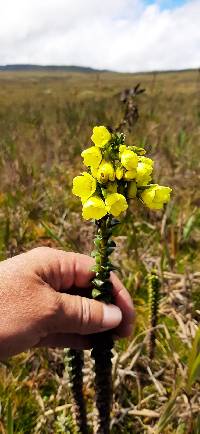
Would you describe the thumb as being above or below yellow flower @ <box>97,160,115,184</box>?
below

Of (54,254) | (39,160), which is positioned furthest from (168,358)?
(39,160)

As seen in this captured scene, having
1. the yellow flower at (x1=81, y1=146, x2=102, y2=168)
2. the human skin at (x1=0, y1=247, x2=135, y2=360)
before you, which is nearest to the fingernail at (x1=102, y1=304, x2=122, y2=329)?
the human skin at (x1=0, y1=247, x2=135, y2=360)

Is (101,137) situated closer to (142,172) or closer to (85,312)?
(142,172)

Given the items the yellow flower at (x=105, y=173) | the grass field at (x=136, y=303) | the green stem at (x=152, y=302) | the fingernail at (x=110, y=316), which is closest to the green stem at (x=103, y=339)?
the fingernail at (x=110, y=316)

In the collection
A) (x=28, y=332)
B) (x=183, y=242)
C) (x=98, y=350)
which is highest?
(x=28, y=332)

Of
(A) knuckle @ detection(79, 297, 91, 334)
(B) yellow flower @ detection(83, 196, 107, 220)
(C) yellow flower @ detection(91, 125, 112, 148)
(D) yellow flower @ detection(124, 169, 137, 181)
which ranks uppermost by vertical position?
(C) yellow flower @ detection(91, 125, 112, 148)

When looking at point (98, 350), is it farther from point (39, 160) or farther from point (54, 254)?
point (39, 160)

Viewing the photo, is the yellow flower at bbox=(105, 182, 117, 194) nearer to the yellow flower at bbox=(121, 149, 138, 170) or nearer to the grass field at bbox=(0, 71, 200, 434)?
the yellow flower at bbox=(121, 149, 138, 170)
